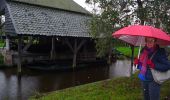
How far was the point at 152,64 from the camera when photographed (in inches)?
184

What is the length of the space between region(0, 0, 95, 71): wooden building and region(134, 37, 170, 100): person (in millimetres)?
7963

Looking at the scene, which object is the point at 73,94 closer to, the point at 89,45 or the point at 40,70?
the point at 40,70

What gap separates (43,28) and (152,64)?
12622 millimetres

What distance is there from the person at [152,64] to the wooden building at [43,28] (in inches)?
313

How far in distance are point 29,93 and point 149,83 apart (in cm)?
748

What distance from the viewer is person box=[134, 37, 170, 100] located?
15.1ft

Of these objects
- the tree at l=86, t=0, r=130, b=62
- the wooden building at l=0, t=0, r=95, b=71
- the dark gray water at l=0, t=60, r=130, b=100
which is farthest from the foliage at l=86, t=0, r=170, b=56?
the dark gray water at l=0, t=60, r=130, b=100

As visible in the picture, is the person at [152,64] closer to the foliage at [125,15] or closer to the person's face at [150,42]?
the person's face at [150,42]

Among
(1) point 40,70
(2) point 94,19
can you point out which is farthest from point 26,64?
(2) point 94,19

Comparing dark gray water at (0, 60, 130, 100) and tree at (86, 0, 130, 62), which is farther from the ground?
tree at (86, 0, 130, 62)

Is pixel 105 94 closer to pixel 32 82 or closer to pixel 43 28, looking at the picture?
pixel 32 82

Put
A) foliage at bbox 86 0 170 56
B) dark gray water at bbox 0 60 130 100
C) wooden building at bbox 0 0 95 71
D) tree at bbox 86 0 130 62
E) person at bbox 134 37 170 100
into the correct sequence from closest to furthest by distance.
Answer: person at bbox 134 37 170 100
foliage at bbox 86 0 170 56
tree at bbox 86 0 130 62
dark gray water at bbox 0 60 130 100
wooden building at bbox 0 0 95 71

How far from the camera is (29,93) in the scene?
11.2 metres

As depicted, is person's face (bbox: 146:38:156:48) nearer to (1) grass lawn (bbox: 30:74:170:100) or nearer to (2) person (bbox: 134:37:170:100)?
(2) person (bbox: 134:37:170:100)
